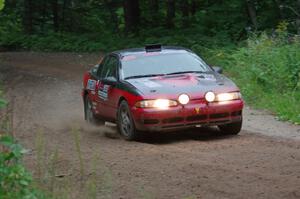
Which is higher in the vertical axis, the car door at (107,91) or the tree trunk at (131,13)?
the tree trunk at (131,13)

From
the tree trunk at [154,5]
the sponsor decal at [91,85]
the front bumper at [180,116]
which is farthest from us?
the tree trunk at [154,5]

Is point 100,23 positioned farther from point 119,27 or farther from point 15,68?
point 15,68

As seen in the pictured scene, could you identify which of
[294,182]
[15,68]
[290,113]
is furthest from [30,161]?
[15,68]

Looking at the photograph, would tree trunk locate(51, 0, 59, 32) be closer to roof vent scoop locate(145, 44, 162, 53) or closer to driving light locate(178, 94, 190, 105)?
roof vent scoop locate(145, 44, 162, 53)

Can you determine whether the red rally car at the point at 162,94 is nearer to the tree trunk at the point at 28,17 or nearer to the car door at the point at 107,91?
the car door at the point at 107,91

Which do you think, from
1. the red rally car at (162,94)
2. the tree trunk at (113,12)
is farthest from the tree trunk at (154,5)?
the red rally car at (162,94)

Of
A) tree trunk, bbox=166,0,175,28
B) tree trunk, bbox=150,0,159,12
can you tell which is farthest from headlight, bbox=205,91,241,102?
tree trunk, bbox=150,0,159,12

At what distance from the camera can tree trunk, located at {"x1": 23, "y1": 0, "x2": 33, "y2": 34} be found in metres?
38.1

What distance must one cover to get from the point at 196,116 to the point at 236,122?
86 cm

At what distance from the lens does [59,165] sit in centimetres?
938

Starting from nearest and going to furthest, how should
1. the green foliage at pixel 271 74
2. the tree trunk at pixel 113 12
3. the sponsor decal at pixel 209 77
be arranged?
1. the sponsor decal at pixel 209 77
2. the green foliage at pixel 271 74
3. the tree trunk at pixel 113 12

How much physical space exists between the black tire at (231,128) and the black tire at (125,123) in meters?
1.54

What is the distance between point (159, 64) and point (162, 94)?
151 cm

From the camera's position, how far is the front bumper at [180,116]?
38.1 feet
